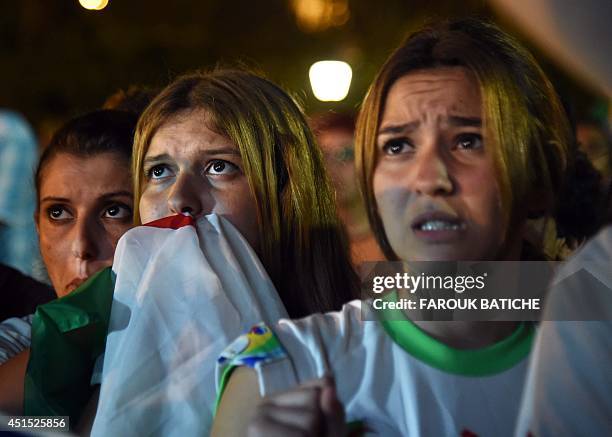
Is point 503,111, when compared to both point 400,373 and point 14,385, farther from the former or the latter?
point 14,385

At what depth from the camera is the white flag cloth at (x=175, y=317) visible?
1.43m

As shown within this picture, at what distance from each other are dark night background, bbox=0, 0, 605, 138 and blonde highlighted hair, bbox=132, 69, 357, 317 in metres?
0.06

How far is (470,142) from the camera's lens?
4.55 feet

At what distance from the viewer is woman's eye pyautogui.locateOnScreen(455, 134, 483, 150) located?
1.39m

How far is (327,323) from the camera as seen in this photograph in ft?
4.50

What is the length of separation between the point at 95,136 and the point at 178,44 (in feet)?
0.76

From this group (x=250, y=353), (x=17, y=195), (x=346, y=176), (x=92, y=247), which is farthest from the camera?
(x=17, y=195)

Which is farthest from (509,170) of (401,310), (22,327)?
(22,327)

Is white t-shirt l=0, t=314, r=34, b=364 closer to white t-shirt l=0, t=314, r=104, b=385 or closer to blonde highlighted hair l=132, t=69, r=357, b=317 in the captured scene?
white t-shirt l=0, t=314, r=104, b=385

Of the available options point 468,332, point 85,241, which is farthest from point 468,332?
point 85,241

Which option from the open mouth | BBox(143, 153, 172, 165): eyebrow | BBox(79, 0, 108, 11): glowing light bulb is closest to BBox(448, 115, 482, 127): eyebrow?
the open mouth

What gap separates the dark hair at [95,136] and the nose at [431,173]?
0.56 m

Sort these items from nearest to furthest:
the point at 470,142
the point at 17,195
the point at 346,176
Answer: the point at 470,142, the point at 346,176, the point at 17,195

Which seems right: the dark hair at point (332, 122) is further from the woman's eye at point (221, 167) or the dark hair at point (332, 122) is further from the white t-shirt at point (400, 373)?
the white t-shirt at point (400, 373)
